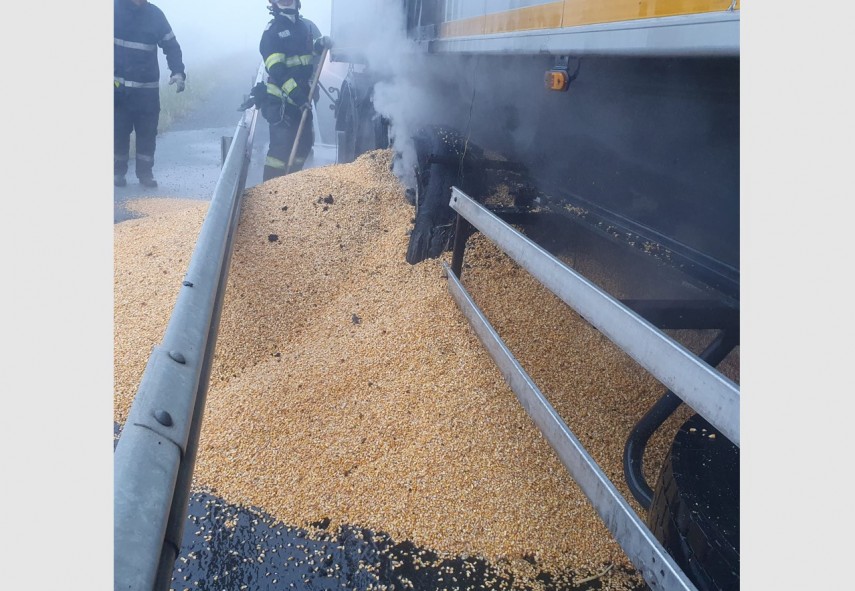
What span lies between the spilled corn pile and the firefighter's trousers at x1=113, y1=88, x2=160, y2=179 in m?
4.38

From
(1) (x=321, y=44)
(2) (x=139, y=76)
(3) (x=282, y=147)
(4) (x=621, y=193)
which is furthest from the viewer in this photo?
(1) (x=321, y=44)

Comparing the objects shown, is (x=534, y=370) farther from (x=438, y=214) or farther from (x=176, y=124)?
(x=176, y=124)

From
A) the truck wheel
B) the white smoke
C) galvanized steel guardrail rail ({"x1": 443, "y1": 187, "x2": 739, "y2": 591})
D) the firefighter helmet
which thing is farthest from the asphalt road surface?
the firefighter helmet

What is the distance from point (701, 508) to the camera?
178 cm

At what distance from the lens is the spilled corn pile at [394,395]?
2.63 meters

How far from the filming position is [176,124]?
50.0 feet

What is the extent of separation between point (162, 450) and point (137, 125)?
332 inches

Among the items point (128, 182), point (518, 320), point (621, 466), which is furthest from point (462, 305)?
point (128, 182)

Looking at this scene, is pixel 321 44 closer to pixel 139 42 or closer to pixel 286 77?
pixel 286 77

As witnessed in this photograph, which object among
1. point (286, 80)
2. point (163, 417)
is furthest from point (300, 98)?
point (163, 417)

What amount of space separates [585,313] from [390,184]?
3407mm

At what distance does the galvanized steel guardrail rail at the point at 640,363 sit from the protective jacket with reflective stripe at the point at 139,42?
7.09m

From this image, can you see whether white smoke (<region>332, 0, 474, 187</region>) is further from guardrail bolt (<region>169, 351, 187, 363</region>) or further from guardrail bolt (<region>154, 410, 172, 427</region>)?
guardrail bolt (<region>154, 410, 172, 427</region>)

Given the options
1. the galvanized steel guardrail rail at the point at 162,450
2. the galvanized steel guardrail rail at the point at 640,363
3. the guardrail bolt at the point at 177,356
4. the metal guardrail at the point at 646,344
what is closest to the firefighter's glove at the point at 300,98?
the galvanized steel guardrail rail at the point at 640,363
